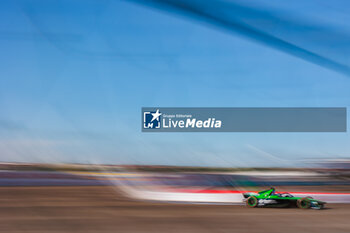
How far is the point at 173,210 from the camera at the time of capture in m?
7.43

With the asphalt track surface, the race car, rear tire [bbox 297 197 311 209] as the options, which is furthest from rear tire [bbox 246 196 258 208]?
rear tire [bbox 297 197 311 209]

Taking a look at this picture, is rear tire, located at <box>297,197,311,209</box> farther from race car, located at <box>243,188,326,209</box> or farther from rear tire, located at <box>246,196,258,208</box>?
rear tire, located at <box>246,196,258,208</box>

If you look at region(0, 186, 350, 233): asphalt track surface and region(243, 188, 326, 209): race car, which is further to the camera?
region(243, 188, 326, 209): race car

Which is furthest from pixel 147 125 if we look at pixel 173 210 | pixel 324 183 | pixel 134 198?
pixel 324 183

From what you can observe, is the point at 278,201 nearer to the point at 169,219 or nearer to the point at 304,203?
the point at 304,203

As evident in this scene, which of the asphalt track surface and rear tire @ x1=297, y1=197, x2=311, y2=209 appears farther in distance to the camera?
rear tire @ x1=297, y1=197, x2=311, y2=209

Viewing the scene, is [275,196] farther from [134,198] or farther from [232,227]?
[134,198]

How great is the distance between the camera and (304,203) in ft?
25.1

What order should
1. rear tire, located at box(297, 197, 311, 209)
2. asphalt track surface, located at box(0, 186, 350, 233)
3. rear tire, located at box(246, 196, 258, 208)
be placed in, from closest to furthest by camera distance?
asphalt track surface, located at box(0, 186, 350, 233) → rear tire, located at box(297, 197, 311, 209) → rear tire, located at box(246, 196, 258, 208)

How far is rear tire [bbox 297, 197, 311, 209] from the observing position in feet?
24.9

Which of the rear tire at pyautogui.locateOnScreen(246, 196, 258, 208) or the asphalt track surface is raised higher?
the rear tire at pyautogui.locateOnScreen(246, 196, 258, 208)

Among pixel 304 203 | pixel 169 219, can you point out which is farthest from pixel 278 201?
pixel 169 219

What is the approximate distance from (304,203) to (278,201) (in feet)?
1.94

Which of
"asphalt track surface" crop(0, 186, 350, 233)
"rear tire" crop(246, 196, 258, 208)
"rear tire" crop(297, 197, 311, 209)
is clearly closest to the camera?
"asphalt track surface" crop(0, 186, 350, 233)
